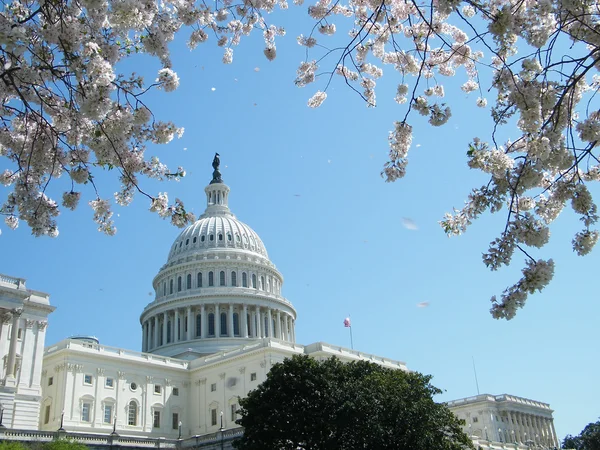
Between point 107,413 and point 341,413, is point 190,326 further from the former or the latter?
point 341,413

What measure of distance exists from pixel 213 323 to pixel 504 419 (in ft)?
204

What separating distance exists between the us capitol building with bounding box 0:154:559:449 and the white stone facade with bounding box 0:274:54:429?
0.10 meters

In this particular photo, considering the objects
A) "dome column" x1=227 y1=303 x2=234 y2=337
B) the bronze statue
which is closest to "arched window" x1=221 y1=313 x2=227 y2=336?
"dome column" x1=227 y1=303 x2=234 y2=337

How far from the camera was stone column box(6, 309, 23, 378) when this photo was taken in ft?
→ 202

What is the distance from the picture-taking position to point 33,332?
65.8m

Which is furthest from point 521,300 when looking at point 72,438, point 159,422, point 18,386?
point 159,422

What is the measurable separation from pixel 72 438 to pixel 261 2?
45.4 metres

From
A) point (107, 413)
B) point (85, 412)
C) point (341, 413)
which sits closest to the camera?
point (341, 413)

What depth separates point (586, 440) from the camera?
106312 mm

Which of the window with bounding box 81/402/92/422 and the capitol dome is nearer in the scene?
the window with bounding box 81/402/92/422

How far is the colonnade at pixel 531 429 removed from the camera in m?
130

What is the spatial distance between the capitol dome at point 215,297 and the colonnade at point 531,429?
49.5 metres

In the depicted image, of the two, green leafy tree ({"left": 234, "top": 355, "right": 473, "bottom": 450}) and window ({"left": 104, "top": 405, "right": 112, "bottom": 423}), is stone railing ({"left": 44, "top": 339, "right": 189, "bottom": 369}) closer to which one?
window ({"left": 104, "top": 405, "right": 112, "bottom": 423})

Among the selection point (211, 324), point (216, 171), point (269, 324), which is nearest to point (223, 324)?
point (211, 324)
